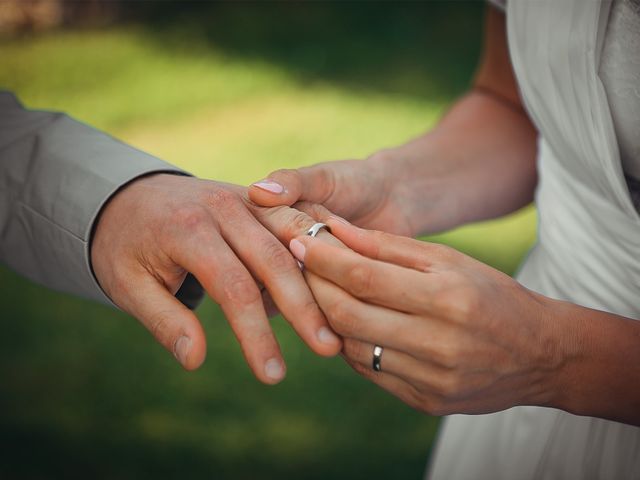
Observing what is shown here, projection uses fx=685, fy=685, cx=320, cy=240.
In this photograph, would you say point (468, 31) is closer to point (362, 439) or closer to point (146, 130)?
point (146, 130)

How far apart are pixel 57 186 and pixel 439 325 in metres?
0.94

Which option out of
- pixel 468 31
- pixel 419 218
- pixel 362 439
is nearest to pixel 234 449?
pixel 362 439

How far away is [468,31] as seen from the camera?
25.8 feet

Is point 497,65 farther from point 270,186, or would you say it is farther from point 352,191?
point 270,186

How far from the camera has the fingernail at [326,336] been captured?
130 centimetres

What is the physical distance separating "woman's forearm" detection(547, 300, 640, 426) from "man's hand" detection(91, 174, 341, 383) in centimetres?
43

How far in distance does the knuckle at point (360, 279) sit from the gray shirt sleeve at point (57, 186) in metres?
0.54

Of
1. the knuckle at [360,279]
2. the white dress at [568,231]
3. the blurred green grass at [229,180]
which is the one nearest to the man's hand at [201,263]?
the knuckle at [360,279]

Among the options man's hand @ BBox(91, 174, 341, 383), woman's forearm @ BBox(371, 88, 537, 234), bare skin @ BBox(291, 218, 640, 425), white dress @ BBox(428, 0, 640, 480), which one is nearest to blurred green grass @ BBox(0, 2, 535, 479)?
white dress @ BBox(428, 0, 640, 480)

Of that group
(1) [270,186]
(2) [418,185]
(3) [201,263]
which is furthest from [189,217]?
(2) [418,185]

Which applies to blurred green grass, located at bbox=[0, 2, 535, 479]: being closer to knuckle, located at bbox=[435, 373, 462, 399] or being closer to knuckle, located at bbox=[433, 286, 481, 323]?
knuckle, located at bbox=[435, 373, 462, 399]

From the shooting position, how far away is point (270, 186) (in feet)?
5.13

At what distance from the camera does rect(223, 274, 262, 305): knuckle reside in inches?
52.1

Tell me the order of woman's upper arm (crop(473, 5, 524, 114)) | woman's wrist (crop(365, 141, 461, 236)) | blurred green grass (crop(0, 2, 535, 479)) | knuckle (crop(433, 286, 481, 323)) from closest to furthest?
knuckle (crop(433, 286, 481, 323)) → woman's wrist (crop(365, 141, 461, 236)) → woman's upper arm (crop(473, 5, 524, 114)) → blurred green grass (crop(0, 2, 535, 479))
